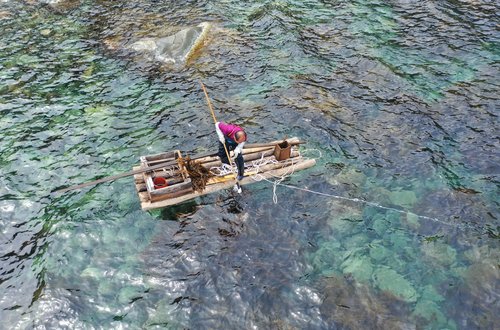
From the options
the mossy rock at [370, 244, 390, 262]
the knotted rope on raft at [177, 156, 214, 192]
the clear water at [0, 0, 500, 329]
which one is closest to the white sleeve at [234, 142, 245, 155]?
the knotted rope on raft at [177, 156, 214, 192]

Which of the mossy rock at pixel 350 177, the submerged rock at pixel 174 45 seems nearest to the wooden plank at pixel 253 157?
the mossy rock at pixel 350 177

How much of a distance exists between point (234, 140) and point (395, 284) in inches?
276

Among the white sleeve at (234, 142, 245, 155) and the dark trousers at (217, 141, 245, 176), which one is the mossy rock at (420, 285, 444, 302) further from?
the white sleeve at (234, 142, 245, 155)

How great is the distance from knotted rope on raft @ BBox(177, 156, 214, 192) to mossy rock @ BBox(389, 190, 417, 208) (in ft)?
22.3

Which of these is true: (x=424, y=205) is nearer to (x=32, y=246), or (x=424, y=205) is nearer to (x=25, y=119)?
(x=32, y=246)

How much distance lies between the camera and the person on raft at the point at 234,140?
14.8 meters

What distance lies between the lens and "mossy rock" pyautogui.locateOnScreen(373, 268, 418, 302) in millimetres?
13047

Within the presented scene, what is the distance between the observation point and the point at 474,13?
25469 millimetres

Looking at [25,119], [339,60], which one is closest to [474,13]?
[339,60]

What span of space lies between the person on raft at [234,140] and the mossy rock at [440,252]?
6728 millimetres

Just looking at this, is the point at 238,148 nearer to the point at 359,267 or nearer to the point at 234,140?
the point at 234,140

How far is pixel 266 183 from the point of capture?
54.3 feet

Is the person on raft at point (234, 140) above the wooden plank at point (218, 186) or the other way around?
above

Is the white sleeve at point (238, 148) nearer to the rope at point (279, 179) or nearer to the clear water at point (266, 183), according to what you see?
the rope at point (279, 179)
